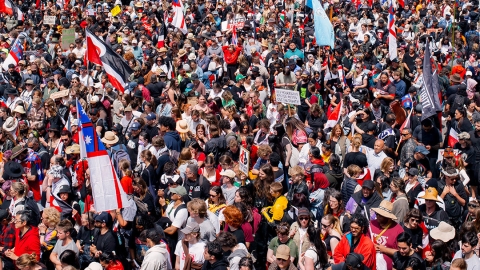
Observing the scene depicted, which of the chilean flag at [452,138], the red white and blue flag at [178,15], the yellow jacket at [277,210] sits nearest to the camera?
the yellow jacket at [277,210]

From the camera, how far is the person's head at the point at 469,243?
27.6ft

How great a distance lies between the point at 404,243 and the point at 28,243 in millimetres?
4219

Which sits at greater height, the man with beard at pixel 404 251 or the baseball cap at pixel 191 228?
the baseball cap at pixel 191 228

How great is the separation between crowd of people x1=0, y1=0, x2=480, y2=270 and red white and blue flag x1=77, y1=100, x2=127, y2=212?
6.4 inches

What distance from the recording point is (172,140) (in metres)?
12.9

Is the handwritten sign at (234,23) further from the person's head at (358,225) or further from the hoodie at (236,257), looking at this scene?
the hoodie at (236,257)

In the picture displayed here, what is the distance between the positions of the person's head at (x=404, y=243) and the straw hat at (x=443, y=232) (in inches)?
31.5

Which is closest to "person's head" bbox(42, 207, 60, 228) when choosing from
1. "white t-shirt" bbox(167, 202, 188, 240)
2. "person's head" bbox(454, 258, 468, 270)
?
"white t-shirt" bbox(167, 202, 188, 240)

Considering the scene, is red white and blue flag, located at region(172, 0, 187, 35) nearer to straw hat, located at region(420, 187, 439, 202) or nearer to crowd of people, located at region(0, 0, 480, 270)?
crowd of people, located at region(0, 0, 480, 270)

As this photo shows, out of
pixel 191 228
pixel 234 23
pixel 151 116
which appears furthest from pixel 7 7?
pixel 191 228

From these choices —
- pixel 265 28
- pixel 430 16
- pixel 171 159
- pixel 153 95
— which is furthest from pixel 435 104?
pixel 430 16

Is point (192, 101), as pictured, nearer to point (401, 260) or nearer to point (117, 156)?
point (117, 156)

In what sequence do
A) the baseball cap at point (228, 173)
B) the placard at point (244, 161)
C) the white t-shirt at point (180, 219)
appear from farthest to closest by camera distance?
the placard at point (244, 161) < the baseball cap at point (228, 173) < the white t-shirt at point (180, 219)

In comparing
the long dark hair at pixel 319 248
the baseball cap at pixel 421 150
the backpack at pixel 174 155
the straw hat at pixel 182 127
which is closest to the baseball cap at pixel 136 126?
the straw hat at pixel 182 127
